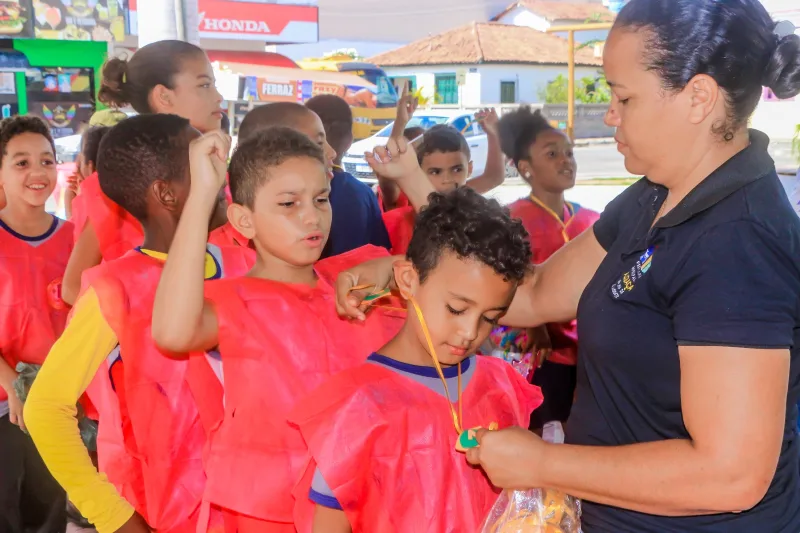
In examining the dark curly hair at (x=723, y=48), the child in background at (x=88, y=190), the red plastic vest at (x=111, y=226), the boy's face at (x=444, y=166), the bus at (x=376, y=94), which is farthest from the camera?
the bus at (x=376, y=94)

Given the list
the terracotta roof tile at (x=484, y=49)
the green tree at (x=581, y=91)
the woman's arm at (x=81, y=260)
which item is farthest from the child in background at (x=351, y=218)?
the terracotta roof tile at (x=484, y=49)

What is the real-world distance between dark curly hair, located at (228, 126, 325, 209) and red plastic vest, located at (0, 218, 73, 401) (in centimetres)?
157

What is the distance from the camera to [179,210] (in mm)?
2592

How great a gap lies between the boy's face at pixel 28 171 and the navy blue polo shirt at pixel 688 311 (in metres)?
2.75

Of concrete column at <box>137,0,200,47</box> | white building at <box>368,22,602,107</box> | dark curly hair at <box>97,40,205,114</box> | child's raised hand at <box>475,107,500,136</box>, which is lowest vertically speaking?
child's raised hand at <box>475,107,500,136</box>

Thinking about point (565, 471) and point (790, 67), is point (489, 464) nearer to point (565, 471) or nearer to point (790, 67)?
point (565, 471)

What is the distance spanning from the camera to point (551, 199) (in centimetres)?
466

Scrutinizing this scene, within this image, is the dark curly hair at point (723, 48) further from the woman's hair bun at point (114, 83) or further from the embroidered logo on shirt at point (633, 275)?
the woman's hair bun at point (114, 83)

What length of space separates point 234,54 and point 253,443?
2500 cm

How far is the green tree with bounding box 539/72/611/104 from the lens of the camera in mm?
34766

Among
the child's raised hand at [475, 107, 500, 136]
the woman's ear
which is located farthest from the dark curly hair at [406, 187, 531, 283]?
the child's raised hand at [475, 107, 500, 136]

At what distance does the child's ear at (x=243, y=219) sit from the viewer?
88.6 inches

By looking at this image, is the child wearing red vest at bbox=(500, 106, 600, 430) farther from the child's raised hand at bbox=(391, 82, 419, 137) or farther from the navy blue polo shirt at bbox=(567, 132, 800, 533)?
the navy blue polo shirt at bbox=(567, 132, 800, 533)

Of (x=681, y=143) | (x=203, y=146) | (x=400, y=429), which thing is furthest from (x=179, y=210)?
(x=681, y=143)
